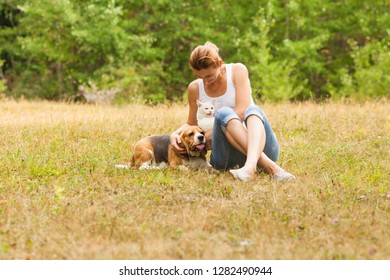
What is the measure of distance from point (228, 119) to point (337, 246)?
2432mm

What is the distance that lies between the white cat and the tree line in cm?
1517

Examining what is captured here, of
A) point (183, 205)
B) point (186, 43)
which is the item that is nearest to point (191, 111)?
point (183, 205)

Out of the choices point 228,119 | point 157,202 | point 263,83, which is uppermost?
point 228,119

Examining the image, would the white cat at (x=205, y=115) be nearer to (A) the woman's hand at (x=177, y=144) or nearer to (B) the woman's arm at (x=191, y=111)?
(B) the woman's arm at (x=191, y=111)

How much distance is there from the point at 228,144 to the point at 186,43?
21397 millimetres

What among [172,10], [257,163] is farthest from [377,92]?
[257,163]

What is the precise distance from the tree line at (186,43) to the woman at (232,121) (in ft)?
50.3

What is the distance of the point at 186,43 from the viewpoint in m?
28.0

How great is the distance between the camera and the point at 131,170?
7.25 metres

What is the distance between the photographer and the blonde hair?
6.55 metres

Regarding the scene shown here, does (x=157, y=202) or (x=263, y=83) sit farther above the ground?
(x=157, y=202)

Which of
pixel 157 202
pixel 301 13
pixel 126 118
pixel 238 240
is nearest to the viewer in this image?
pixel 238 240

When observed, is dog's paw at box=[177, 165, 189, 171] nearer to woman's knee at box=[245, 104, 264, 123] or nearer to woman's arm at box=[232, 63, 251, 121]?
woman's arm at box=[232, 63, 251, 121]

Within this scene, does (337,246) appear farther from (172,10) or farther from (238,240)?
(172,10)
